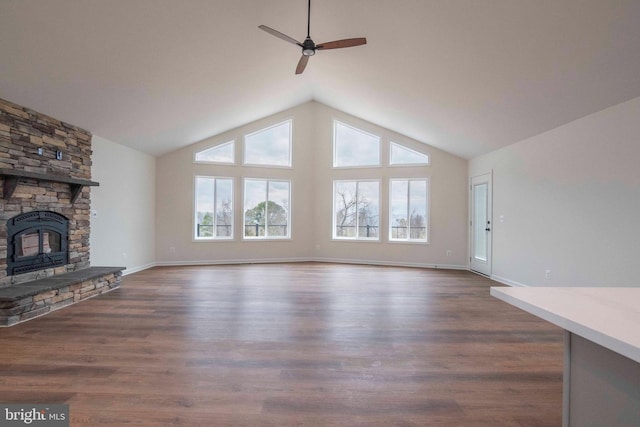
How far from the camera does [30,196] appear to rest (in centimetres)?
419

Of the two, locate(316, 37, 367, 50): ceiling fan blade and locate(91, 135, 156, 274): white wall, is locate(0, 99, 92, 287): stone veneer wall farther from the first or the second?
locate(316, 37, 367, 50): ceiling fan blade

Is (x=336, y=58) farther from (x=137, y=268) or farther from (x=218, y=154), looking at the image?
(x=137, y=268)

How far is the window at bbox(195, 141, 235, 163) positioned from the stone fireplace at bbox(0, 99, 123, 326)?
267cm

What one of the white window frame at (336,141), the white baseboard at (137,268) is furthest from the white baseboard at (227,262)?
the white window frame at (336,141)

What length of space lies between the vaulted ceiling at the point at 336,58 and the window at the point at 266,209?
2546 mm

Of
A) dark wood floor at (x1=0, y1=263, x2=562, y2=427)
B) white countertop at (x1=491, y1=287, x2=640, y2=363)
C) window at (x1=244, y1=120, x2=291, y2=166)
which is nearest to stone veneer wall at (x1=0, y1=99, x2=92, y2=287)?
dark wood floor at (x1=0, y1=263, x2=562, y2=427)

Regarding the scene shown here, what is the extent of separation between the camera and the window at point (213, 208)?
304 inches

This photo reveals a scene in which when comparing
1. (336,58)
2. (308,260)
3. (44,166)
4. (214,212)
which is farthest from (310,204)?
(44,166)

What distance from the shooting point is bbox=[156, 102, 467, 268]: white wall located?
7.45 m

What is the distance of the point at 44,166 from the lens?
438 centimetres

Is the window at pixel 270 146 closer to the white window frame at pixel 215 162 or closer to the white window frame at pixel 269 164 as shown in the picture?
the white window frame at pixel 269 164

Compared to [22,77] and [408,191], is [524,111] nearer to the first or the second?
[408,191]

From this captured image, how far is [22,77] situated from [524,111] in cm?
614

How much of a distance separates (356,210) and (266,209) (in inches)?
91.4
